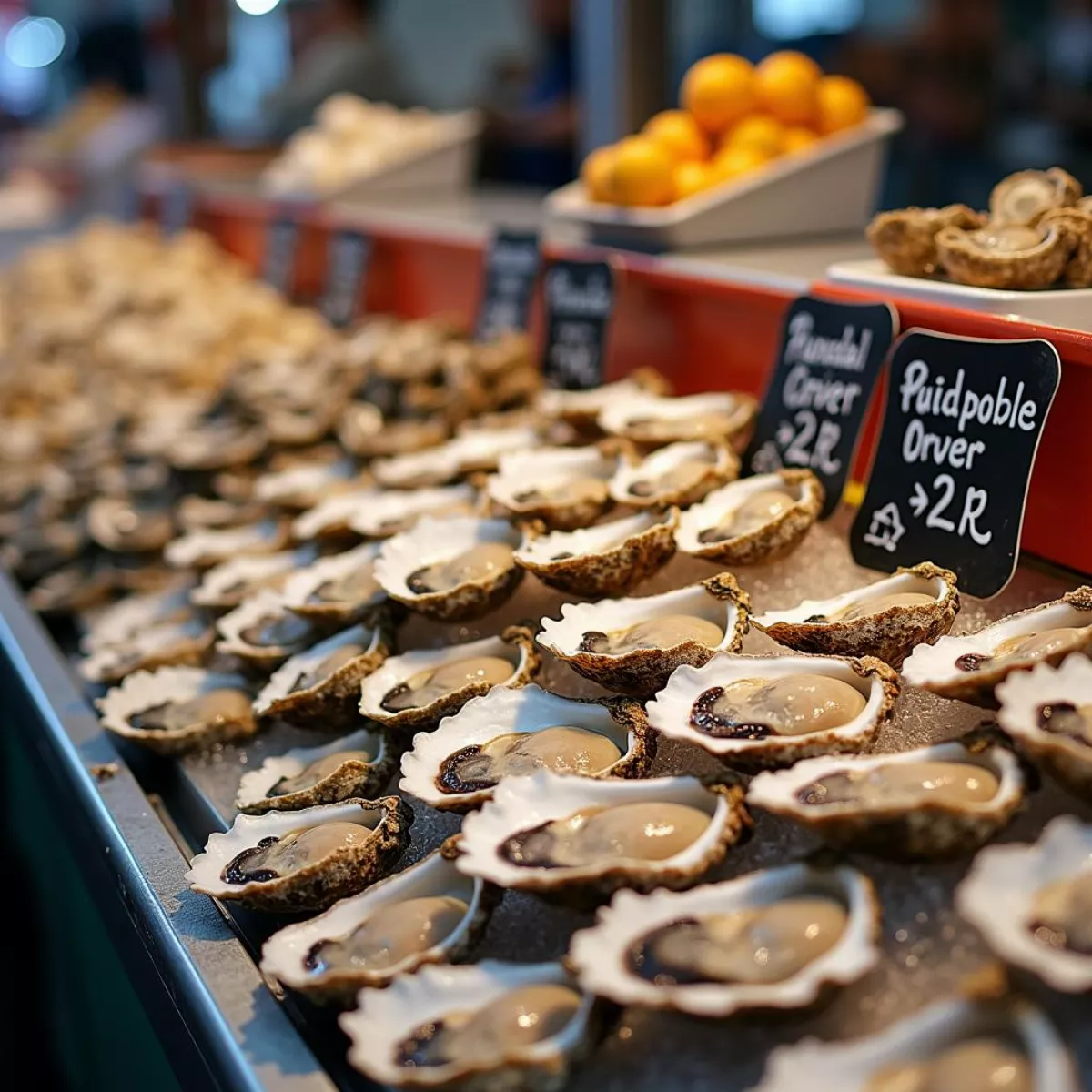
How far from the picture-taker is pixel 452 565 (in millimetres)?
1569

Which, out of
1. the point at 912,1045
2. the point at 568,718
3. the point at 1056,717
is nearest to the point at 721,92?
the point at 568,718

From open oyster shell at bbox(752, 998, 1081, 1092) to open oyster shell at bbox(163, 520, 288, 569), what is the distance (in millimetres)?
1435

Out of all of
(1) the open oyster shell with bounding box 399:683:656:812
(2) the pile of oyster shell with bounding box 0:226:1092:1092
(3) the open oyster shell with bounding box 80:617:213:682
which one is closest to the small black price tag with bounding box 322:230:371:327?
(2) the pile of oyster shell with bounding box 0:226:1092:1092

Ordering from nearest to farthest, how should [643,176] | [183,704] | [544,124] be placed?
[183,704] → [643,176] → [544,124]

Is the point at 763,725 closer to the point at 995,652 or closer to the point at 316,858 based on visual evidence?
the point at 995,652

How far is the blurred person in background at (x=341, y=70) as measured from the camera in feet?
18.6

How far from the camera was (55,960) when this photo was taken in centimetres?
242

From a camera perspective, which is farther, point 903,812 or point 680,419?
point 680,419

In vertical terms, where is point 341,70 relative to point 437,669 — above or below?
above

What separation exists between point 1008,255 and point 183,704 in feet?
3.92

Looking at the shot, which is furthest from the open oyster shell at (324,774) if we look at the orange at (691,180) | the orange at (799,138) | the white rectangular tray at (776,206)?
the orange at (799,138)

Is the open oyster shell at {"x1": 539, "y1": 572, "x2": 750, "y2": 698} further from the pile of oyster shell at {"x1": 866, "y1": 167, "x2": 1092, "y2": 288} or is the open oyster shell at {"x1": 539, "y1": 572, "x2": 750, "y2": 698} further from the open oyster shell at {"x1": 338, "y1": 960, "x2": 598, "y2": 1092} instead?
the pile of oyster shell at {"x1": 866, "y1": 167, "x2": 1092, "y2": 288}

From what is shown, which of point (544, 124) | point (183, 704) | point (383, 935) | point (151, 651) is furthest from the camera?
point (544, 124)

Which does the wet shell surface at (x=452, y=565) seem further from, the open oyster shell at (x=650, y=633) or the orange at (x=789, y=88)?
the orange at (x=789, y=88)
